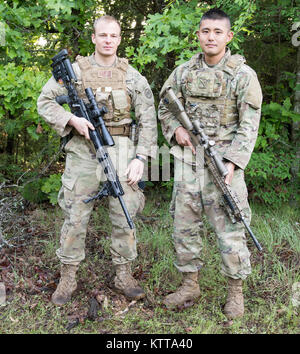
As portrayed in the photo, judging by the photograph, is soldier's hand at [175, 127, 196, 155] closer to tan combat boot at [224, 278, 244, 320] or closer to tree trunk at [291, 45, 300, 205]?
tan combat boot at [224, 278, 244, 320]

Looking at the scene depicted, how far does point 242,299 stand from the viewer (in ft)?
11.3

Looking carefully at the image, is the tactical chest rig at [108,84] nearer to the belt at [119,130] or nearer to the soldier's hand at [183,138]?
the belt at [119,130]

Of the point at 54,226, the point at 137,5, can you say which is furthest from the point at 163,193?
the point at 137,5

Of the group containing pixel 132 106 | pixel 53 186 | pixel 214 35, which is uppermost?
pixel 214 35

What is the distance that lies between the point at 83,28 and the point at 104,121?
210 centimetres

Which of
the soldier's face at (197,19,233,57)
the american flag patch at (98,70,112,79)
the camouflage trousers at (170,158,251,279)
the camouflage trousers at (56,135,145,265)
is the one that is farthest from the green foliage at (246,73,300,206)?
the american flag patch at (98,70,112,79)

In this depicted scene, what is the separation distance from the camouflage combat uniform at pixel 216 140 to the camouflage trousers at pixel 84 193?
404 mm

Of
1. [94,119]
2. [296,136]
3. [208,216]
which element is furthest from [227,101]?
[296,136]

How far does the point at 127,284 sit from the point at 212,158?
4.79 ft

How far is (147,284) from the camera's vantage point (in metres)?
3.90

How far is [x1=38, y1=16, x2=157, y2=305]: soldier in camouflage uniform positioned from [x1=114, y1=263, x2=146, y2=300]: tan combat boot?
0.54ft

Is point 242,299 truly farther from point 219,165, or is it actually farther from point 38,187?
point 38,187

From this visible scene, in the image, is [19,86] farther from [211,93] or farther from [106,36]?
[211,93]

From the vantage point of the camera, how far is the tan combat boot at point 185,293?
3533 mm
